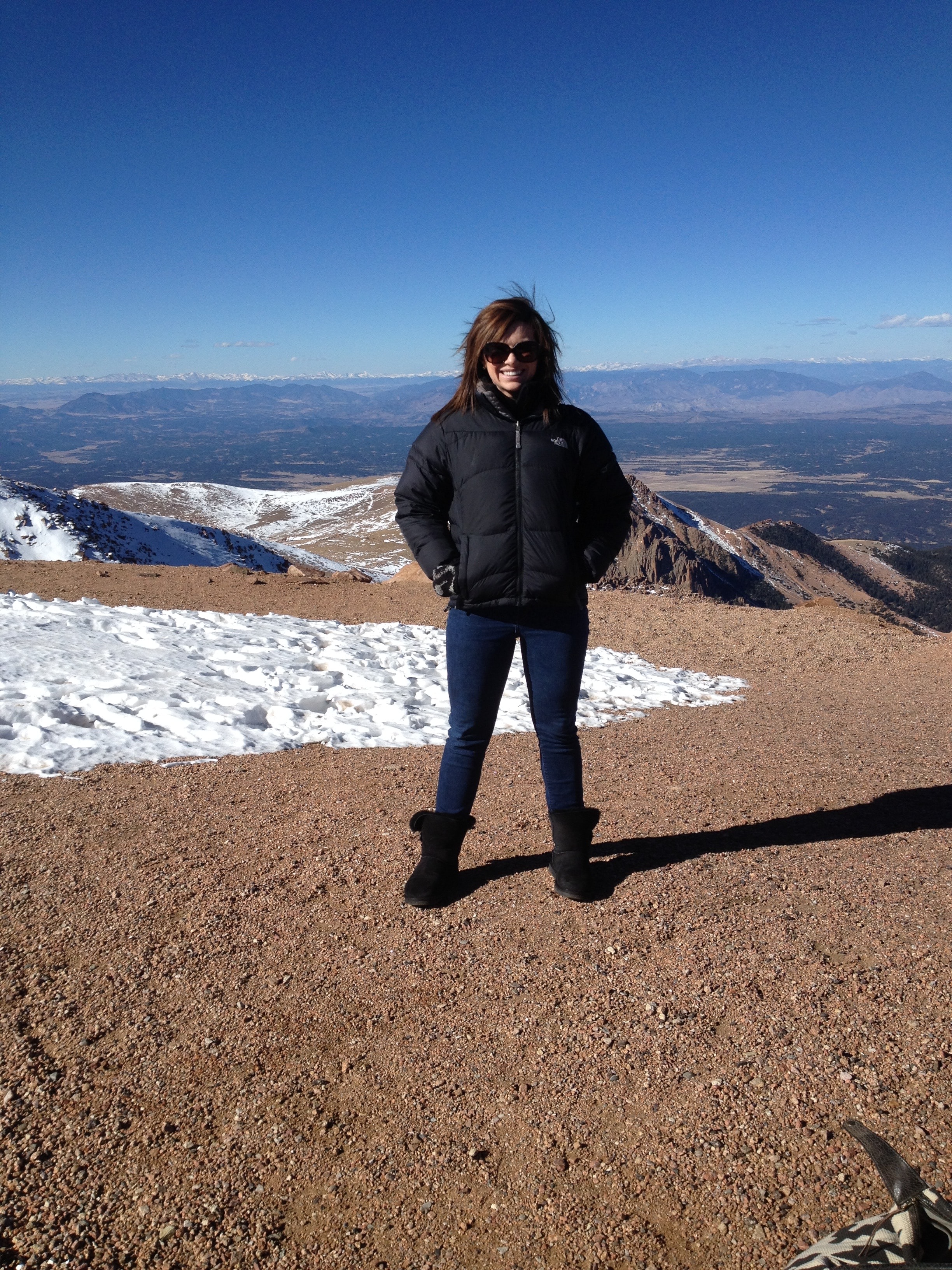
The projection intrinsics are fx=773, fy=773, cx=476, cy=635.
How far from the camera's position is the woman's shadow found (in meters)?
3.88

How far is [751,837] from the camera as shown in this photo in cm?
443

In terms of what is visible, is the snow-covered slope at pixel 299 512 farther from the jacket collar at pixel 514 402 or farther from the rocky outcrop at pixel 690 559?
the jacket collar at pixel 514 402

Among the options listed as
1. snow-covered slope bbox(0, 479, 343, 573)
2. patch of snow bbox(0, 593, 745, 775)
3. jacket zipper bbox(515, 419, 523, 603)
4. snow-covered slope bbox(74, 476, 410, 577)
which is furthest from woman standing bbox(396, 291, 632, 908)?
snow-covered slope bbox(74, 476, 410, 577)

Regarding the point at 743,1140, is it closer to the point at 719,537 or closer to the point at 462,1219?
the point at 462,1219

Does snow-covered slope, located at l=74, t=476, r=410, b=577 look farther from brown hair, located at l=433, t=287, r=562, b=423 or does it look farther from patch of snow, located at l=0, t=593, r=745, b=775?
brown hair, located at l=433, t=287, r=562, b=423

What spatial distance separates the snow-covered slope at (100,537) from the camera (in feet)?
133

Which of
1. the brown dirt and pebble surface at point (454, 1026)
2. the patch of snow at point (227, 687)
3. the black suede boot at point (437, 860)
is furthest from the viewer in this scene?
the patch of snow at point (227, 687)

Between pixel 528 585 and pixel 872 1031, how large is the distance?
2036mm

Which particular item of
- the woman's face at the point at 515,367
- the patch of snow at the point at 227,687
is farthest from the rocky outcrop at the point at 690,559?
the woman's face at the point at 515,367

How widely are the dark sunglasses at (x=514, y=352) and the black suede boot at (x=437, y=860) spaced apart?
2017 mm

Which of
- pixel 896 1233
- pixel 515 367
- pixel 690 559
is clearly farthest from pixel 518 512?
pixel 690 559

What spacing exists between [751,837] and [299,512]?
114 meters

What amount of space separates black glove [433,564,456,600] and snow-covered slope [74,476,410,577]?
70.9m

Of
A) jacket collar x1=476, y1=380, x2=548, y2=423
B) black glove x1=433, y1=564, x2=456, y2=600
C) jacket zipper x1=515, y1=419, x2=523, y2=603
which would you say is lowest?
black glove x1=433, y1=564, x2=456, y2=600
